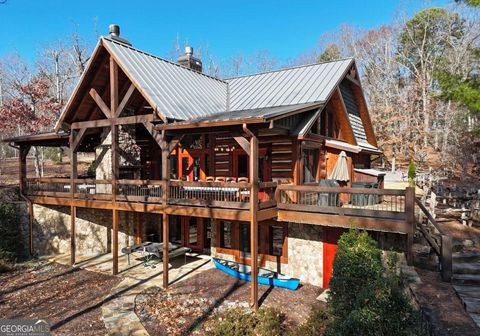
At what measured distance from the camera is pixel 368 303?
235 inches

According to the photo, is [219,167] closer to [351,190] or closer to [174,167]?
[174,167]

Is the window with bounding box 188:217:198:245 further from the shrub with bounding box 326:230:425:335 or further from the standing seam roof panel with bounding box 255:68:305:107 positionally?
the shrub with bounding box 326:230:425:335

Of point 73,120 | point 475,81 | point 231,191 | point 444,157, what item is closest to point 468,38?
point 444,157

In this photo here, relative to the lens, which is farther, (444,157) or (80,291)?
(444,157)

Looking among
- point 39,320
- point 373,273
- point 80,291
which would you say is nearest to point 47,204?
point 80,291

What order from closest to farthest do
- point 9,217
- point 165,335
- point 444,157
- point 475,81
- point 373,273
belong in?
point 373,273 < point 165,335 < point 475,81 < point 9,217 < point 444,157

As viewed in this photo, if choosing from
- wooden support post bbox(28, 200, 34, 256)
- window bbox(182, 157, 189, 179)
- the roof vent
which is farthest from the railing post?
wooden support post bbox(28, 200, 34, 256)

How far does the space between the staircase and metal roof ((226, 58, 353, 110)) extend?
23.6 feet

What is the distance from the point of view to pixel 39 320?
9773mm

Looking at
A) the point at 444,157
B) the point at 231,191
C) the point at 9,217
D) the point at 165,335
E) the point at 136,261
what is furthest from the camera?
the point at 444,157

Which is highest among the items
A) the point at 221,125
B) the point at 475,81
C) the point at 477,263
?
the point at 475,81

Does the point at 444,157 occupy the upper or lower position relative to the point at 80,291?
upper

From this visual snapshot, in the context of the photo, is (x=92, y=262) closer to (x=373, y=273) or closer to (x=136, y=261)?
(x=136, y=261)

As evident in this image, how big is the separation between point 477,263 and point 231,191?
8.08 meters
